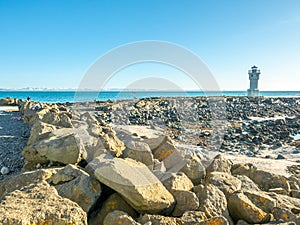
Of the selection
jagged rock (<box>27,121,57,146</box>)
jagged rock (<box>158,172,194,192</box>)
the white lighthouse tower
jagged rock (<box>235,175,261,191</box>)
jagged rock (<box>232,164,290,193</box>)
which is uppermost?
the white lighthouse tower

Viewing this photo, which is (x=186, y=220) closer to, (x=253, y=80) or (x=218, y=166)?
(x=218, y=166)

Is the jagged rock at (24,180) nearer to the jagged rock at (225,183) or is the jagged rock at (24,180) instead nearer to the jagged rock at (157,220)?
the jagged rock at (157,220)

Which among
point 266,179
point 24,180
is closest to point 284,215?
point 266,179

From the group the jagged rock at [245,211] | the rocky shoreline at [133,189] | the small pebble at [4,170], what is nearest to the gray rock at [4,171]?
the small pebble at [4,170]

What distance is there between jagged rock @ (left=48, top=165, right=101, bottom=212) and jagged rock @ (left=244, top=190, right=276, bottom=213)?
202 cm

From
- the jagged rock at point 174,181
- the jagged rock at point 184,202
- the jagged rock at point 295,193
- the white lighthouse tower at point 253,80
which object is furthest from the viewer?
the white lighthouse tower at point 253,80

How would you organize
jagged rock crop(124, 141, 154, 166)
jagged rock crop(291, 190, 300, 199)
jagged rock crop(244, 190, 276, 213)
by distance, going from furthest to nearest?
jagged rock crop(124, 141, 154, 166) < jagged rock crop(291, 190, 300, 199) < jagged rock crop(244, 190, 276, 213)

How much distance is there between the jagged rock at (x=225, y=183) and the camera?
3.44 m

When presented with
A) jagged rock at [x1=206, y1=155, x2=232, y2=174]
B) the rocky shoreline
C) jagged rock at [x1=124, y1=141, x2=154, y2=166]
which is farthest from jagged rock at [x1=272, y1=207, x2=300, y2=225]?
jagged rock at [x1=124, y1=141, x2=154, y2=166]

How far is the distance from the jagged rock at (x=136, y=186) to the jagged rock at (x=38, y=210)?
0.64 meters

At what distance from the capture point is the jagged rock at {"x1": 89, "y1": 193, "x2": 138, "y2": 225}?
9.59 feet

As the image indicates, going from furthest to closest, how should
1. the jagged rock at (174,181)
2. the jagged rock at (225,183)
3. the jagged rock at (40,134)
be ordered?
the jagged rock at (40,134)
the jagged rock at (225,183)
the jagged rock at (174,181)

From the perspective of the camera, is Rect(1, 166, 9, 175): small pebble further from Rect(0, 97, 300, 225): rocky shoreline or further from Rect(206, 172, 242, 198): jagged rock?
Rect(206, 172, 242, 198): jagged rock

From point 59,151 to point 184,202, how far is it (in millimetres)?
2232
